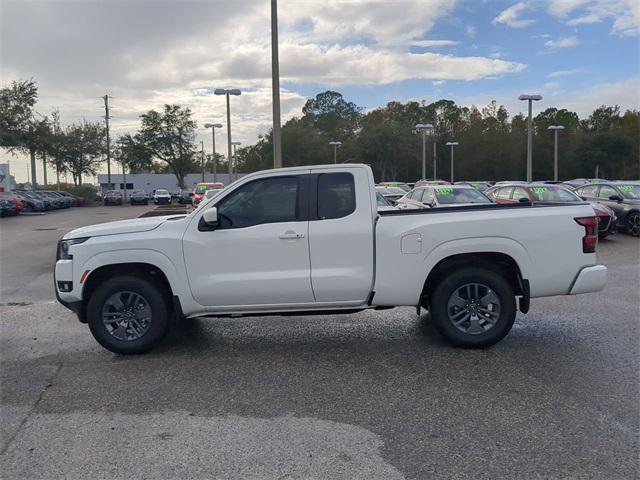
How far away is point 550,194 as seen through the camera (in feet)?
50.1

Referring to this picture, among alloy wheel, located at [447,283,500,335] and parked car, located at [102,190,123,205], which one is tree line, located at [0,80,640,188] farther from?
alloy wheel, located at [447,283,500,335]

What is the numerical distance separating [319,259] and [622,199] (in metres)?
14.3

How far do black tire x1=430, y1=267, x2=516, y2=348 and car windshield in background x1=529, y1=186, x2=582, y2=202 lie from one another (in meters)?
10.1

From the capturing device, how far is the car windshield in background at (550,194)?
49.4 feet

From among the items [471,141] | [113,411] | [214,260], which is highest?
[471,141]

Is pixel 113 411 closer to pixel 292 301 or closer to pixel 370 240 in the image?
pixel 292 301

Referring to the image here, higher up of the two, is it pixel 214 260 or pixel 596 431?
pixel 214 260

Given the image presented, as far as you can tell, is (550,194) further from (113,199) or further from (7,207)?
(113,199)

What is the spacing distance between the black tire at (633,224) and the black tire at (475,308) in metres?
12.6

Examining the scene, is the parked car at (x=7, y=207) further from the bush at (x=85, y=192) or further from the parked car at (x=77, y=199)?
the bush at (x=85, y=192)

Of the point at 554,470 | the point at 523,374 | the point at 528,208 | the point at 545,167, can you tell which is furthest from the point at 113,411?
the point at 545,167

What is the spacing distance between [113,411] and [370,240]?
2.79 meters

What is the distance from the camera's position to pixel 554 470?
3.49 metres

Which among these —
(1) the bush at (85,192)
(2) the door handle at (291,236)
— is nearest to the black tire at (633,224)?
(2) the door handle at (291,236)
